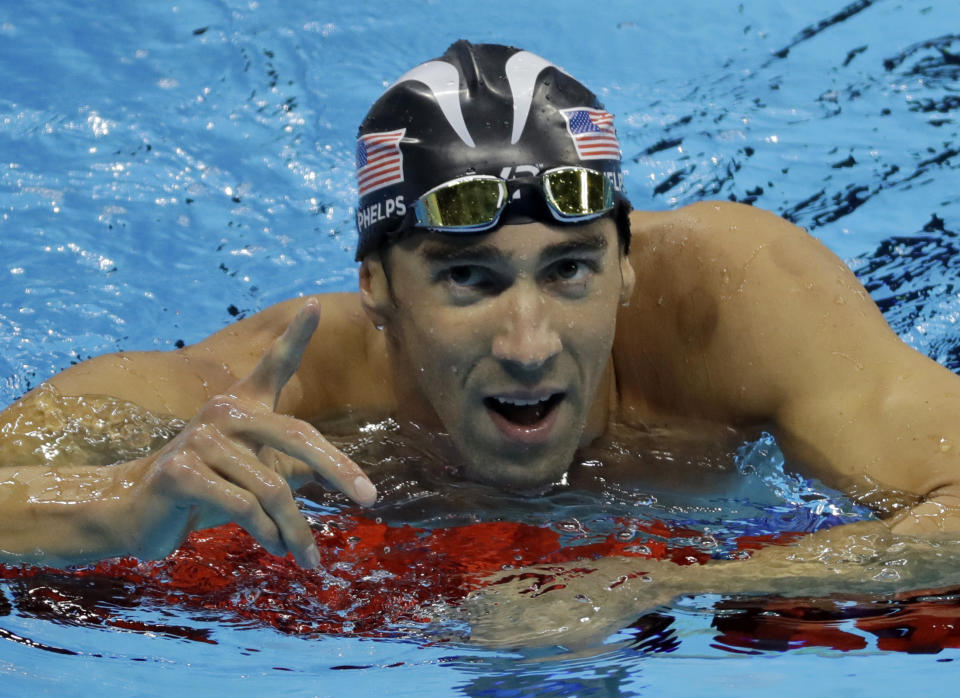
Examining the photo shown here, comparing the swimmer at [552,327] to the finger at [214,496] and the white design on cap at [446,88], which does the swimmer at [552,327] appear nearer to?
the white design on cap at [446,88]

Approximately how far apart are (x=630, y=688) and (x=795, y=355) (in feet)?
2.69

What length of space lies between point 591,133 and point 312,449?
118 centimetres

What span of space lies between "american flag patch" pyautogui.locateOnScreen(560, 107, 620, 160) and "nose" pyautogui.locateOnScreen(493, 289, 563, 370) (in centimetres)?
37

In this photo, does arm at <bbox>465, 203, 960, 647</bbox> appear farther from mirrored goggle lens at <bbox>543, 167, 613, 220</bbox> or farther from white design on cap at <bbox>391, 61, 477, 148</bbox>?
white design on cap at <bbox>391, 61, 477, 148</bbox>

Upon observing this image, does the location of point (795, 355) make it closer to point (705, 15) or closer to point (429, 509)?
point (429, 509)

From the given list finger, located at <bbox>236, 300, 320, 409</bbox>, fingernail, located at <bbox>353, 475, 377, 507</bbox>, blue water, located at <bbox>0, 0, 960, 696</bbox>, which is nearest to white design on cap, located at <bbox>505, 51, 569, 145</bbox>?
finger, located at <bbox>236, 300, 320, 409</bbox>

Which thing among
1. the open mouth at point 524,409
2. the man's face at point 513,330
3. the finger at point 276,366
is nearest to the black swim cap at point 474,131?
the man's face at point 513,330

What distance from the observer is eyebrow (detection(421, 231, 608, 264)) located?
275 cm

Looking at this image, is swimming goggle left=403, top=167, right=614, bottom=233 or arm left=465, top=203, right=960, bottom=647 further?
swimming goggle left=403, top=167, right=614, bottom=233

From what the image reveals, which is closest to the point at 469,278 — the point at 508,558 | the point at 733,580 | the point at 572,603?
the point at 508,558

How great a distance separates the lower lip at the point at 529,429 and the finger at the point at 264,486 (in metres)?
0.80

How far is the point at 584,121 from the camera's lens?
293cm

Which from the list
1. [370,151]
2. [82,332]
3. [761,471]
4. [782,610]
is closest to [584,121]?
[370,151]

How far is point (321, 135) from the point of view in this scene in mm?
5648
